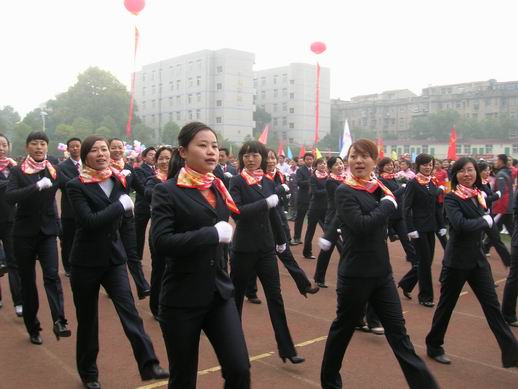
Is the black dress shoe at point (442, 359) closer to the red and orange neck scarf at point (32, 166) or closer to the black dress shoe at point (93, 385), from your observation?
the black dress shoe at point (93, 385)

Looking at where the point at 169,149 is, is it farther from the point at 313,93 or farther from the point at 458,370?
the point at 313,93

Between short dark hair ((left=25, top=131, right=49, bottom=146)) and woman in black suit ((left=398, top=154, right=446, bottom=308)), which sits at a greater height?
short dark hair ((left=25, top=131, right=49, bottom=146))

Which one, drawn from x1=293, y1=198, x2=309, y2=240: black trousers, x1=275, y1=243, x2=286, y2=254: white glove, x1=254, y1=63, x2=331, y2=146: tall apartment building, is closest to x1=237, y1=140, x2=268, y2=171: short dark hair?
x1=275, y1=243, x2=286, y2=254: white glove

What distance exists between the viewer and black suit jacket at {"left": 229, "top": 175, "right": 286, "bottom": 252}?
4855 mm

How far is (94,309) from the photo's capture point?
4188 millimetres

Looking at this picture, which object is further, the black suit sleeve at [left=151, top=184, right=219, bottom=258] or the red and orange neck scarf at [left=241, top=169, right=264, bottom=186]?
the red and orange neck scarf at [left=241, top=169, right=264, bottom=186]

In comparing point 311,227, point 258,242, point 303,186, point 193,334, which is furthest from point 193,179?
point 303,186

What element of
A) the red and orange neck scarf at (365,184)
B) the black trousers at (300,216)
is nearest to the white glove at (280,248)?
the red and orange neck scarf at (365,184)

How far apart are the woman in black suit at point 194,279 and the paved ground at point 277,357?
4.96 ft

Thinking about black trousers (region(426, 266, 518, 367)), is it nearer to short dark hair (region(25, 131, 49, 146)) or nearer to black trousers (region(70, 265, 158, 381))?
black trousers (region(70, 265, 158, 381))

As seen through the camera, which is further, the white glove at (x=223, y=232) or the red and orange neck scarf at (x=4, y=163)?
the red and orange neck scarf at (x=4, y=163)

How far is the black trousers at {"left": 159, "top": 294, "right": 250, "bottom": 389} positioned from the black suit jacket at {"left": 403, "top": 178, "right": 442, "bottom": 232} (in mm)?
4627

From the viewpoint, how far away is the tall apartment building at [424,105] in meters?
83.4

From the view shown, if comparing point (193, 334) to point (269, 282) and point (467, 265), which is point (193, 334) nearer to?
point (269, 282)
